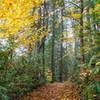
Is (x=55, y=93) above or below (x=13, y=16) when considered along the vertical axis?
below

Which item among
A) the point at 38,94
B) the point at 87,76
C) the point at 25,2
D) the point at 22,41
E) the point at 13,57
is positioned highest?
the point at 25,2

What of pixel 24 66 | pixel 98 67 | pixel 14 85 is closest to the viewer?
pixel 98 67

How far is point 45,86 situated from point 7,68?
3002 millimetres

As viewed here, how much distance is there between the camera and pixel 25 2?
44.4ft

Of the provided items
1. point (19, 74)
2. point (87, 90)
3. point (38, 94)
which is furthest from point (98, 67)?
point (19, 74)

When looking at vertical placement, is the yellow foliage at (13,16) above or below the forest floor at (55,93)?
above

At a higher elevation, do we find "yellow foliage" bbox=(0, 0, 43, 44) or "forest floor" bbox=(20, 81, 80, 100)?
"yellow foliage" bbox=(0, 0, 43, 44)

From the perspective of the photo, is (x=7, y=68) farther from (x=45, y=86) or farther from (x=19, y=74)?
(x=45, y=86)

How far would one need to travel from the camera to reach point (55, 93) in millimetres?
12664

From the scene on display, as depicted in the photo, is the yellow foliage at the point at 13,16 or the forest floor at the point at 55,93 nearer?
the forest floor at the point at 55,93

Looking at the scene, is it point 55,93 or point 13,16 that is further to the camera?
point 13,16

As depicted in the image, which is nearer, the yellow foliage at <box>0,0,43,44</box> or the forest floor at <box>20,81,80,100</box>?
the forest floor at <box>20,81,80,100</box>

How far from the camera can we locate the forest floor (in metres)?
11.4

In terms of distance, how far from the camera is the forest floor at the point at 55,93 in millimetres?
11439
